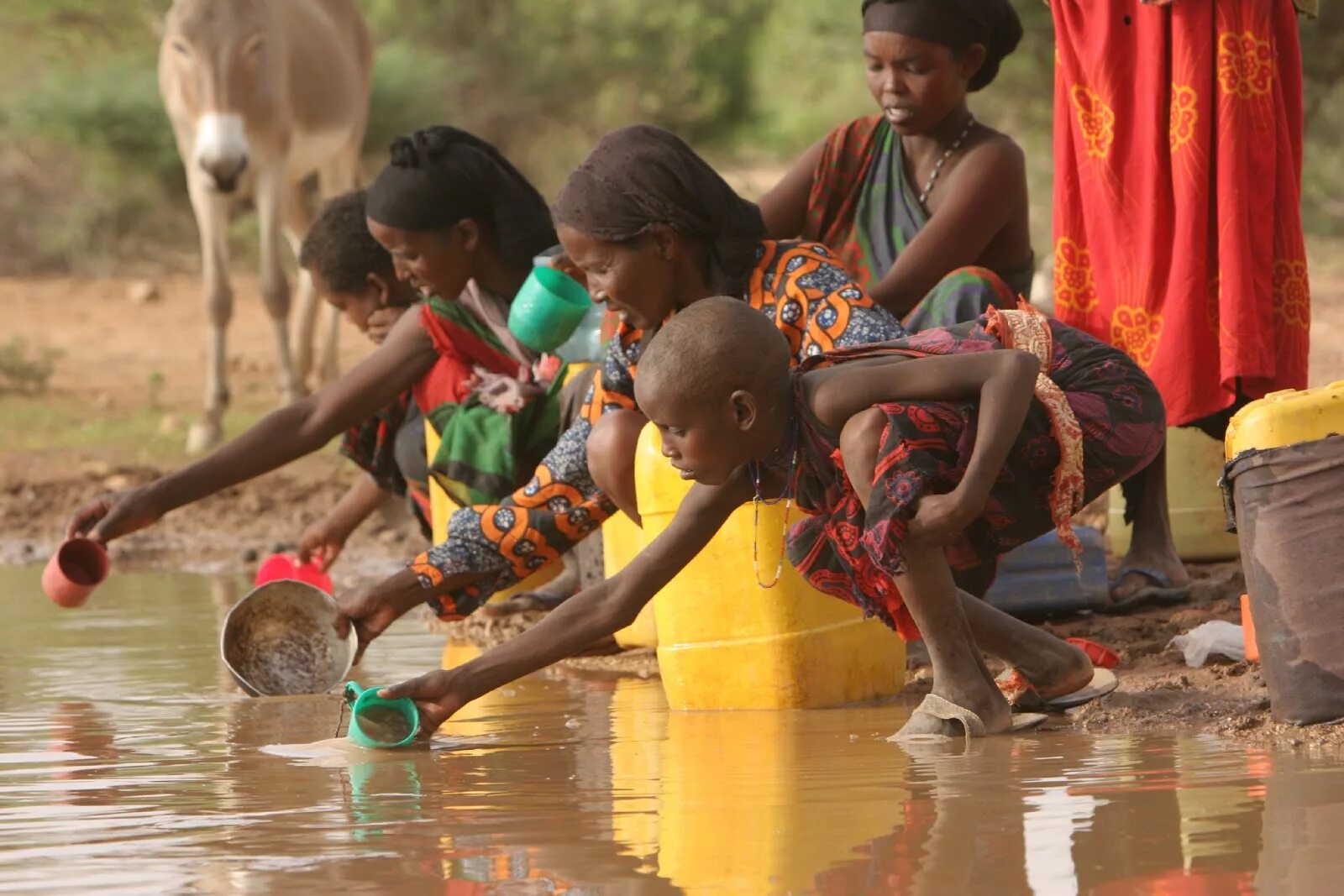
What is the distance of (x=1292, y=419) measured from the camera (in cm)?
312

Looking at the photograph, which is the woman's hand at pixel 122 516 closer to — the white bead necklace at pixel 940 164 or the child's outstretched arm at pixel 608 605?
the child's outstretched arm at pixel 608 605

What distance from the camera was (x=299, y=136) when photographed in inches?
416

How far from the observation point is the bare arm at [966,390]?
127 inches

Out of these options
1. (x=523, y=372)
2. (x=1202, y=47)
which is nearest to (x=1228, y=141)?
(x=1202, y=47)

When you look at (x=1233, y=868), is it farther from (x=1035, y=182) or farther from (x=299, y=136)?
(x=1035, y=182)

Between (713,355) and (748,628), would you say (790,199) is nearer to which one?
(748,628)

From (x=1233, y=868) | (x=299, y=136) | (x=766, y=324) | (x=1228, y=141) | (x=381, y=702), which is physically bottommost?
(x=1233, y=868)

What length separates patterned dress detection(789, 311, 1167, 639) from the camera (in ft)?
10.7

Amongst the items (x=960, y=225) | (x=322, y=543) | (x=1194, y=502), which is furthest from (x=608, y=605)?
(x=1194, y=502)

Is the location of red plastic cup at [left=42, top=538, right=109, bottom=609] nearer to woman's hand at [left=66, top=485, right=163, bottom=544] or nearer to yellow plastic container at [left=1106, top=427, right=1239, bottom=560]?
woman's hand at [left=66, top=485, right=163, bottom=544]

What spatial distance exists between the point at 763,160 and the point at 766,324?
1607 centimetres

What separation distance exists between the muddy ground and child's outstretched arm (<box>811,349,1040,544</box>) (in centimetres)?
49

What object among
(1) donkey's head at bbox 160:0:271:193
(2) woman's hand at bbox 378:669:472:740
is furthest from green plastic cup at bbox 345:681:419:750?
(1) donkey's head at bbox 160:0:271:193

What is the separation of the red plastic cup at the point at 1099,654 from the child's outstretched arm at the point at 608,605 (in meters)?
0.92
